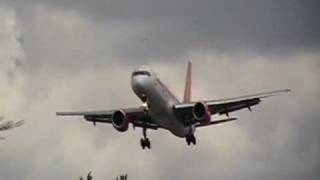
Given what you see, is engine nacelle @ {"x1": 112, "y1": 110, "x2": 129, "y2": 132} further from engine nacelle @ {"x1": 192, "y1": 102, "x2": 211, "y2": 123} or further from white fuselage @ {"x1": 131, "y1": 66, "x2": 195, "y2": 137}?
engine nacelle @ {"x1": 192, "y1": 102, "x2": 211, "y2": 123}

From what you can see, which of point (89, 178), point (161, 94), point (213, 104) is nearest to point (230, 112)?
point (213, 104)

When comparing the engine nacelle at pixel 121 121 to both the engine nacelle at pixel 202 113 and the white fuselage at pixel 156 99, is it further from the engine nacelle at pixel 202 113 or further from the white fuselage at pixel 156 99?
the engine nacelle at pixel 202 113

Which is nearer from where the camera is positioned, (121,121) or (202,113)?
(202,113)

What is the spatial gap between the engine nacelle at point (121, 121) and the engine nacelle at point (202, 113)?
5913mm

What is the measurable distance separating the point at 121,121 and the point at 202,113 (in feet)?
23.3

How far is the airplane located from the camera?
7162 cm

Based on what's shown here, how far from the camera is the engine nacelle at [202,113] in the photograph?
71.4 m

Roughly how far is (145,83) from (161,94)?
7.01 ft

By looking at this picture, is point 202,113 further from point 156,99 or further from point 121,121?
point 121,121

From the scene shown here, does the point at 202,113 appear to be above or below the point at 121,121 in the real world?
below

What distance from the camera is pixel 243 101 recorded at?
7262 cm

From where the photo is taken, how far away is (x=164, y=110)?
236 ft

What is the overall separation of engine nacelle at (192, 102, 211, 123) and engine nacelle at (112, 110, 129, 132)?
5913 mm

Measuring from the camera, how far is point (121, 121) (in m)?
73.3
